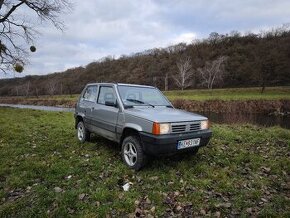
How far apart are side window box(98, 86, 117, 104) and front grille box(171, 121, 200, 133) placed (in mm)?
1888

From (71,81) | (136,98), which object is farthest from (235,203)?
(71,81)

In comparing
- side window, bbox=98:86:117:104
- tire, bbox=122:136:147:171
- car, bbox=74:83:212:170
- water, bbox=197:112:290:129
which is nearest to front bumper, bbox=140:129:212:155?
car, bbox=74:83:212:170

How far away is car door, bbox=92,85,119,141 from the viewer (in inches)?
253

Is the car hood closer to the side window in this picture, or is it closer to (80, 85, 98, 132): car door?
the side window

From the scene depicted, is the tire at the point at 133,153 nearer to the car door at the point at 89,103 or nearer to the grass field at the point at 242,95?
the car door at the point at 89,103

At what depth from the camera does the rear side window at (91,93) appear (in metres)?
7.70

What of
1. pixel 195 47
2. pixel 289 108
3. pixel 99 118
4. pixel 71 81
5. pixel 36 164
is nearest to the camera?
pixel 36 164

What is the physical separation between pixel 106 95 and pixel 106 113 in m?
0.57

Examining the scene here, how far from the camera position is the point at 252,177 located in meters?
5.57

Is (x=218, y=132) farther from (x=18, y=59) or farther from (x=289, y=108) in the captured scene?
(x=289, y=108)

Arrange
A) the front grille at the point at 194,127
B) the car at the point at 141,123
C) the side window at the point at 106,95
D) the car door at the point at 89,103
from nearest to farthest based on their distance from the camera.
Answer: the car at the point at 141,123
the front grille at the point at 194,127
the side window at the point at 106,95
the car door at the point at 89,103

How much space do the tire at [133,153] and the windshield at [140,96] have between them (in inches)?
39.2

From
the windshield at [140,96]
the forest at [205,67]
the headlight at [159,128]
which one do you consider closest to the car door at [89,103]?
the windshield at [140,96]

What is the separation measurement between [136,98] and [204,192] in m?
2.95
